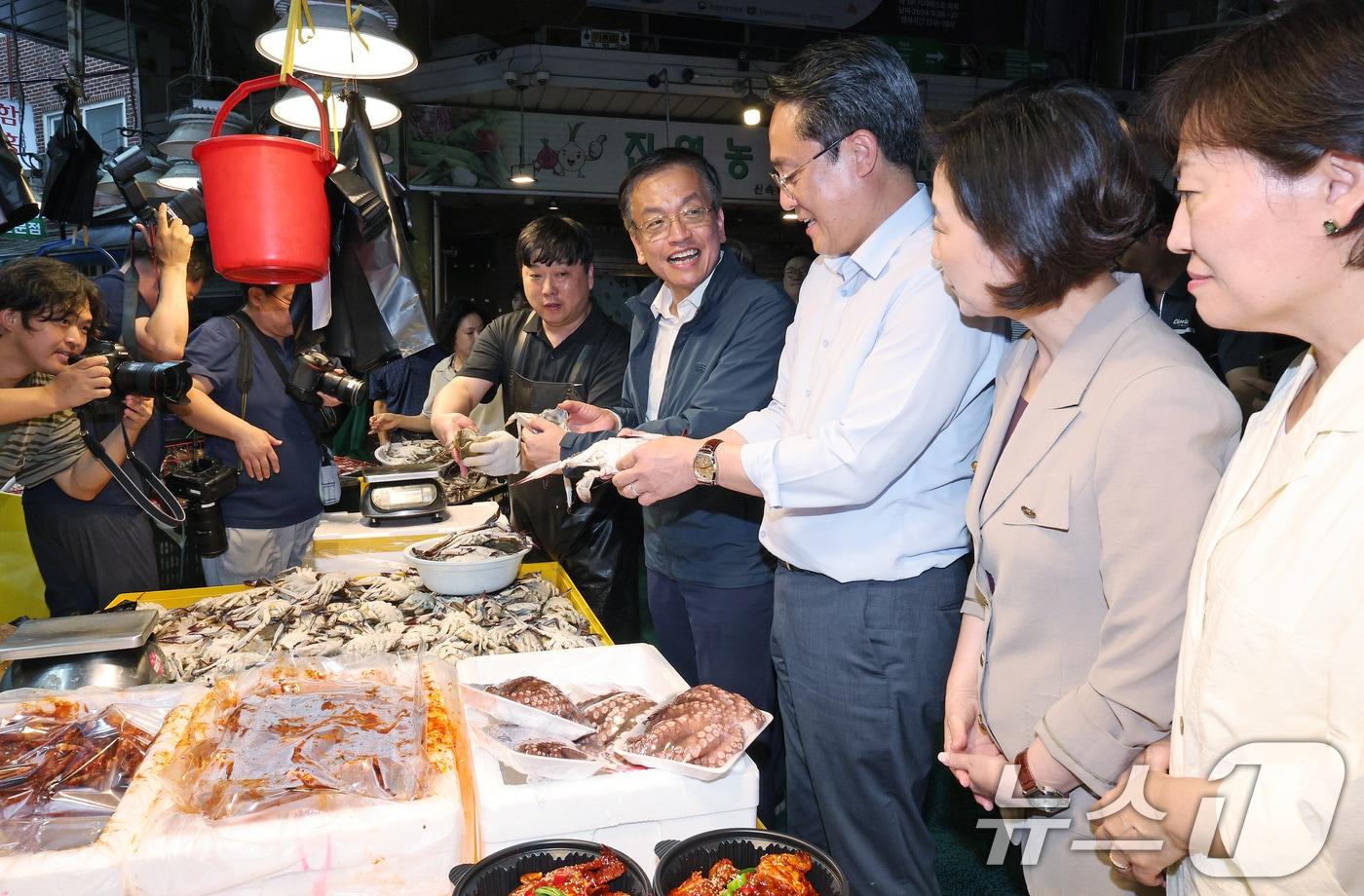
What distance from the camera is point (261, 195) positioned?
1.54 m

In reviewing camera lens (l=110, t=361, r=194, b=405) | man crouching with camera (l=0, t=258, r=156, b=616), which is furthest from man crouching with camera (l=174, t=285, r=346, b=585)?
camera lens (l=110, t=361, r=194, b=405)

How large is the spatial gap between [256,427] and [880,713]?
265 cm

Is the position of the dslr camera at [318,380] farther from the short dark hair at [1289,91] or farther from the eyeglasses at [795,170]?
the short dark hair at [1289,91]

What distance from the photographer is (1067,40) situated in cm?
962

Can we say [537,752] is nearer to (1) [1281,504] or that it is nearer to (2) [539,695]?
(2) [539,695]

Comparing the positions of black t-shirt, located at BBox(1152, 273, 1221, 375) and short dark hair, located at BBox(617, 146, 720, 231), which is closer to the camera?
short dark hair, located at BBox(617, 146, 720, 231)

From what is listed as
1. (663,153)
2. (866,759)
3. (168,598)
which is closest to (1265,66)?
(866,759)

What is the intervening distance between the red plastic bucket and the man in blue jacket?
105 cm

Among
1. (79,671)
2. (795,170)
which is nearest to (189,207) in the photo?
(79,671)

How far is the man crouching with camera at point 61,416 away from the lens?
248cm

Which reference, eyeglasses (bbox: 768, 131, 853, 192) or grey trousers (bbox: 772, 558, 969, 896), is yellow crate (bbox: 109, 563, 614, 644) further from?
eyeglasses (bbox: 768, 131, 853, 192)

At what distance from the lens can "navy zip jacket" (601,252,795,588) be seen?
7.78 ft

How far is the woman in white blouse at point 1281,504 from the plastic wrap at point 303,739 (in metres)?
1.00

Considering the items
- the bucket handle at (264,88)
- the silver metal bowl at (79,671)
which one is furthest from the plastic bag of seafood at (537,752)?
the bucket handle at (264,88)
